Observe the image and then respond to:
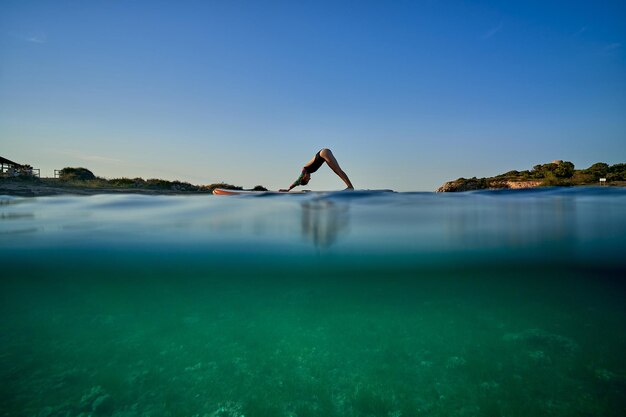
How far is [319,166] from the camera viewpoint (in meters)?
16.5

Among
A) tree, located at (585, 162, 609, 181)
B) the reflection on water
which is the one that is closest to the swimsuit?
the reflection on water

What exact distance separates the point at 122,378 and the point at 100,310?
2112 millimetres

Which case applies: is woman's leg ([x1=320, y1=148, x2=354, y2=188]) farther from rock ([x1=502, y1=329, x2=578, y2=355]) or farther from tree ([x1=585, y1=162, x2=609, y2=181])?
tree ([x1=585, y1=162, x2=609, y2=181])

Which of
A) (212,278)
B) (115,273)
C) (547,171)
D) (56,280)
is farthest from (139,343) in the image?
(547,171)

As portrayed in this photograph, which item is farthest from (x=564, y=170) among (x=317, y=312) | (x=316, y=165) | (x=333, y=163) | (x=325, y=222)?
(x=317, y=312)

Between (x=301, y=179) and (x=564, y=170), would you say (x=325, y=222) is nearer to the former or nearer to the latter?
(x=301, y=179)

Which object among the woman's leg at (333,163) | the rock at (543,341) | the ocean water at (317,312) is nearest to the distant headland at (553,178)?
the woman's leg at (333,163)

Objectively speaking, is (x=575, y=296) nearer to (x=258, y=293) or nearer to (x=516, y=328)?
(x=516, y=328)

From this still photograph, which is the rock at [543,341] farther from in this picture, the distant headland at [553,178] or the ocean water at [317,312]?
the distant headland at [553,178]

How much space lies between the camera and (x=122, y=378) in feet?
9.37

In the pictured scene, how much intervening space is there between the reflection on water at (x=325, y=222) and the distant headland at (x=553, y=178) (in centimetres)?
2041

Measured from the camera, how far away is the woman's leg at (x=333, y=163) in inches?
591

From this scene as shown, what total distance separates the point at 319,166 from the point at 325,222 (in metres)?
9.88

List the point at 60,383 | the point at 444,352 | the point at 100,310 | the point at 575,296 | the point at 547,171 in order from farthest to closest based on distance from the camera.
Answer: the point at 547,171, the point at 575,296, the point at 100,310, the point at 444,352, the point at 60,383
